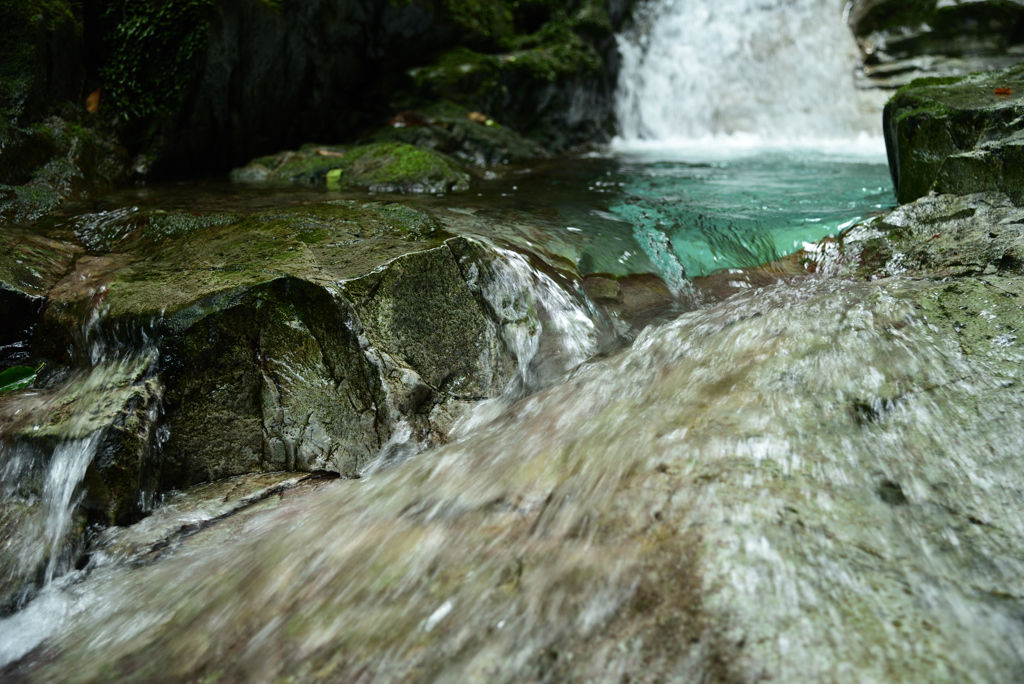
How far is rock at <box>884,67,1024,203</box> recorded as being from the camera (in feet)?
12.7

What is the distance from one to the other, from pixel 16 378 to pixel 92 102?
4075 mm

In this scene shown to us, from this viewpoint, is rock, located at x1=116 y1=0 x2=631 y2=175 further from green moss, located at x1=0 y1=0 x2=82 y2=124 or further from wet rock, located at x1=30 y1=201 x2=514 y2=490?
wet rock, located at x1=30 y1=201 x2=514 y2=490

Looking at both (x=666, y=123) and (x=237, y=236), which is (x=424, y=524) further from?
(x=666, y=123)

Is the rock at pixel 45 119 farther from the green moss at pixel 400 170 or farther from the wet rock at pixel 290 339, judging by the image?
the green moss at pixel 400 170

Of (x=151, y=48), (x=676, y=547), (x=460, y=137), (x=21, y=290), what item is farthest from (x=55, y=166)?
(x=676, y=547)

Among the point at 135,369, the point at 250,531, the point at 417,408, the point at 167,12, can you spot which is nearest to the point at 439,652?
the point at 250,531

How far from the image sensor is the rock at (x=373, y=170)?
6.16 meters

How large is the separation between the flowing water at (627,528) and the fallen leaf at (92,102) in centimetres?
407

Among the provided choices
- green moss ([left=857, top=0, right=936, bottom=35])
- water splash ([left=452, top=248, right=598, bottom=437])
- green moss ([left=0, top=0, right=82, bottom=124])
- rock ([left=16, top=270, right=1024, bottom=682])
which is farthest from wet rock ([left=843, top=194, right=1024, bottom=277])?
green moss ([left=857, top=0, right=936, bottom=35])

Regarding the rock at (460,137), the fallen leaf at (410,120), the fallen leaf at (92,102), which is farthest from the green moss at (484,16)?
the fallen leaf at (92,102)

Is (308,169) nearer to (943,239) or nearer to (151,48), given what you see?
(151,48)

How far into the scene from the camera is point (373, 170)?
629 cm

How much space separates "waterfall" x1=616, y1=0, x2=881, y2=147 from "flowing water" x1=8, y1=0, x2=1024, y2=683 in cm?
801

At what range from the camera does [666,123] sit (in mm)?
11234
